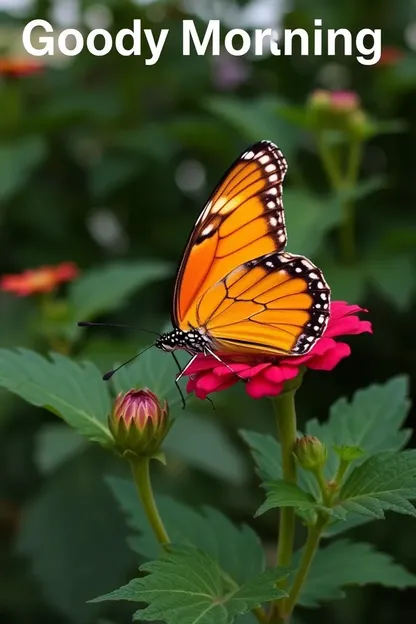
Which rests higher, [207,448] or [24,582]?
[207,448]

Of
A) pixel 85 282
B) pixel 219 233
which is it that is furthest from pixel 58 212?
pixel 219 233

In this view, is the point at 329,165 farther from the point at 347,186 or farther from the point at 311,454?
the point at 311,454

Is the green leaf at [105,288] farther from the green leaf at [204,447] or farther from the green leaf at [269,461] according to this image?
the green leaf at [269,461]

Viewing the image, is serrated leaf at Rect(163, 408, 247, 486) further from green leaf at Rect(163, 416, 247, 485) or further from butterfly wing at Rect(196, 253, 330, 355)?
Answer: butterfly wing at Rect(196, 253, 330, 355)

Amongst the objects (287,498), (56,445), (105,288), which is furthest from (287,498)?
(105,288)

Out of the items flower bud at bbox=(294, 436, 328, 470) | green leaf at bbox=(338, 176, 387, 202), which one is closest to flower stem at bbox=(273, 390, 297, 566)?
flower bud at bbox=(294, 436, 328, 470)

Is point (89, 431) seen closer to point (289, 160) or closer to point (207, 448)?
point (207, 448)
